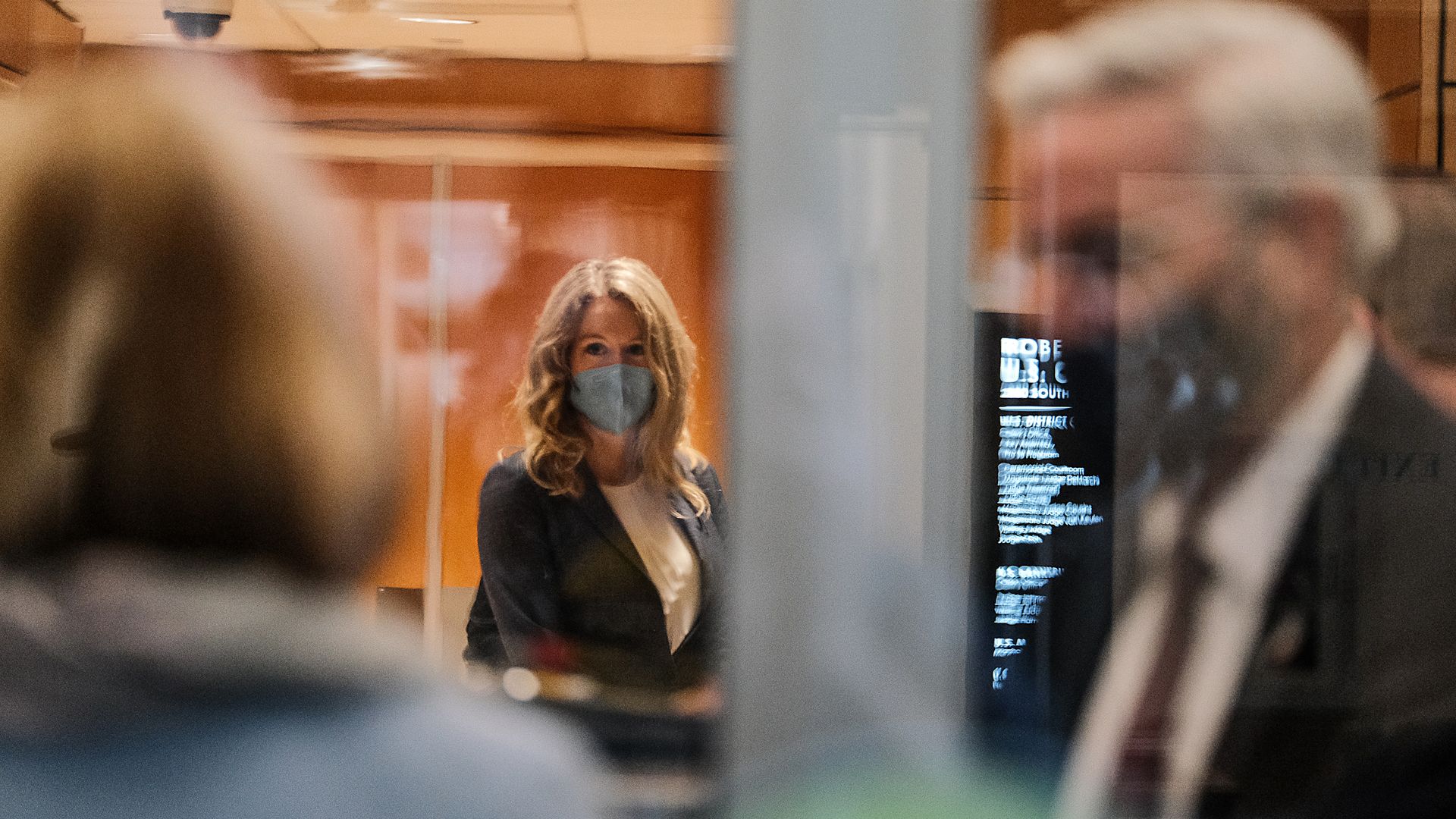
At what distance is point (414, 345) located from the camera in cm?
121

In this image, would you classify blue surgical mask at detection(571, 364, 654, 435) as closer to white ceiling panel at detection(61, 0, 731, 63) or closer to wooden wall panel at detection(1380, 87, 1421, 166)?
white ceiling panel at detection(61, 0, 731, 63)

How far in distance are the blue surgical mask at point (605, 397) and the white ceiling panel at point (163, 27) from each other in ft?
1.45

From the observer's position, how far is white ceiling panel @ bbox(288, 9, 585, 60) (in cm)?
120

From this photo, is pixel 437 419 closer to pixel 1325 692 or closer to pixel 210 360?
pixel 210 360

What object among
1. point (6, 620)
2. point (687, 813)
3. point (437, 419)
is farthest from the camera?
point (437, 419)

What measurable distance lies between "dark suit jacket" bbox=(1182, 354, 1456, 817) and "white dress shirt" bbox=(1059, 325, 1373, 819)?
17 mm

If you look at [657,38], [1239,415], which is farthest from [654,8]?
[1239,415]

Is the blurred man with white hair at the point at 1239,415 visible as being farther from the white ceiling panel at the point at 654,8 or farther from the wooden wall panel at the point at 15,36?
the wooden wall panel at the point at 15,36

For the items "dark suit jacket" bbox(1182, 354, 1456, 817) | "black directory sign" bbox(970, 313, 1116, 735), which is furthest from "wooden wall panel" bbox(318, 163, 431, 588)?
"dark suit jacket" bbox(1182, 354, 1456, 817)

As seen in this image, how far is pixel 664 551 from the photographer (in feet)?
3.95

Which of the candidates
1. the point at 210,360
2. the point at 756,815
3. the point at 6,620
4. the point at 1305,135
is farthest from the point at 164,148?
the point at 1305,135

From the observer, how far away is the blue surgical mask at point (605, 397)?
1.22 meters

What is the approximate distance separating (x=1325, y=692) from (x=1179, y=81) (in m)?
0.63

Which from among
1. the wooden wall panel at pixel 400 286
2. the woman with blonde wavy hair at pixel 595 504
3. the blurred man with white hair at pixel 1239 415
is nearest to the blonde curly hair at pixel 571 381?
the woman with blonde wavy hair at pixel 595 504
